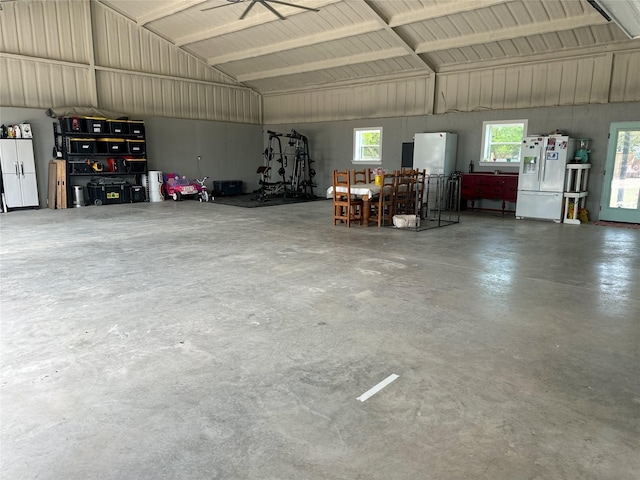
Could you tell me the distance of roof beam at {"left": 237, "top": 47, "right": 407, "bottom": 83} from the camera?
416 inches

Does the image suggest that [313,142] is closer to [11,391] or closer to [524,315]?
[524,315]

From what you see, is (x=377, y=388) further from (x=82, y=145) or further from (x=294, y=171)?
(x=294, y=171)

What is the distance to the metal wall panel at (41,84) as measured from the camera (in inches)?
395

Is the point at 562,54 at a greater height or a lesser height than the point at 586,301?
greater

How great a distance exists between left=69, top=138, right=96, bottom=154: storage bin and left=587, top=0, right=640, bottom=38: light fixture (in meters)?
10.8

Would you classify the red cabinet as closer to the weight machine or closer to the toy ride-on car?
the weight machine

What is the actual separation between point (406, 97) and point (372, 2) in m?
3.23

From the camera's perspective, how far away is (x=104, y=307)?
3.83 metres

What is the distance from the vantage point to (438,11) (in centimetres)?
862

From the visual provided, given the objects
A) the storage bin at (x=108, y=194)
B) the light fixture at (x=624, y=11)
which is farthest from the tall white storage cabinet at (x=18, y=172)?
the light fixture at (x=624, y=11)

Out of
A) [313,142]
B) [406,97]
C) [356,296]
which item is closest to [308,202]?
[313,142]

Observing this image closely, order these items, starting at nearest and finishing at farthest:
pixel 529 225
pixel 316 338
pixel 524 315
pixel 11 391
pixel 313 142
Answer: pixel 11 391 → pixel 316 338 → pixel 524 315 → pixel 529 225 → pixel 313 142

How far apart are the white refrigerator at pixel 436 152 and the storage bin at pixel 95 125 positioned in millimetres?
8022

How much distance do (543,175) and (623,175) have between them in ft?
4.82
